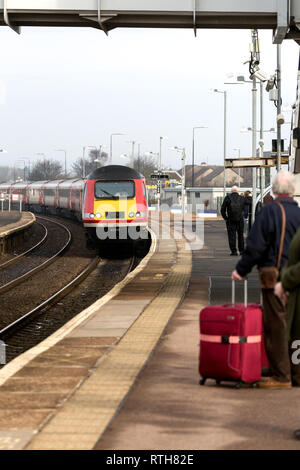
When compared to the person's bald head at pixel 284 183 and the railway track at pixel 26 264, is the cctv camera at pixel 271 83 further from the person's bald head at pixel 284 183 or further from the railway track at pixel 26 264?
the person's bald head at pixel 284 183

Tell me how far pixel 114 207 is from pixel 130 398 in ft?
77.9

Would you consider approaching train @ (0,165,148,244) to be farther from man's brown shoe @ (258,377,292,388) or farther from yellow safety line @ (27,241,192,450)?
man's brown shoe @ (258,377,292,388)

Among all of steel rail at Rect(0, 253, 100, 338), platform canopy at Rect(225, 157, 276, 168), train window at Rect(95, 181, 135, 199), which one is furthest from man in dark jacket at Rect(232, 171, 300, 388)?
train window at Rect(95, 181, 135, 199)

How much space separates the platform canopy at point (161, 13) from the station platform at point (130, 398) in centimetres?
627

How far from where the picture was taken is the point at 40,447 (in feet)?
19.4

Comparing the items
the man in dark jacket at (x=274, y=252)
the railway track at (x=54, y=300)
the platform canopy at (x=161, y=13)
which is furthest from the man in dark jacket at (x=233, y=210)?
the man in dark jacket at (x=274, y=252)

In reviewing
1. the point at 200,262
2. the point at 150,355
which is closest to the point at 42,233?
the point at 200,262

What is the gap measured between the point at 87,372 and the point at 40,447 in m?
2.76

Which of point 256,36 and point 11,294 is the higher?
point 256,36

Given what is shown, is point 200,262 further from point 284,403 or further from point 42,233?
point 42,233

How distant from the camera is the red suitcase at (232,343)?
7.73 m

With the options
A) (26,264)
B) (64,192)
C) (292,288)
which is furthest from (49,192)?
(292,288)

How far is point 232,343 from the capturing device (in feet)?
25.3

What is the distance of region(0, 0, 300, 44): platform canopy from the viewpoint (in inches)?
656
